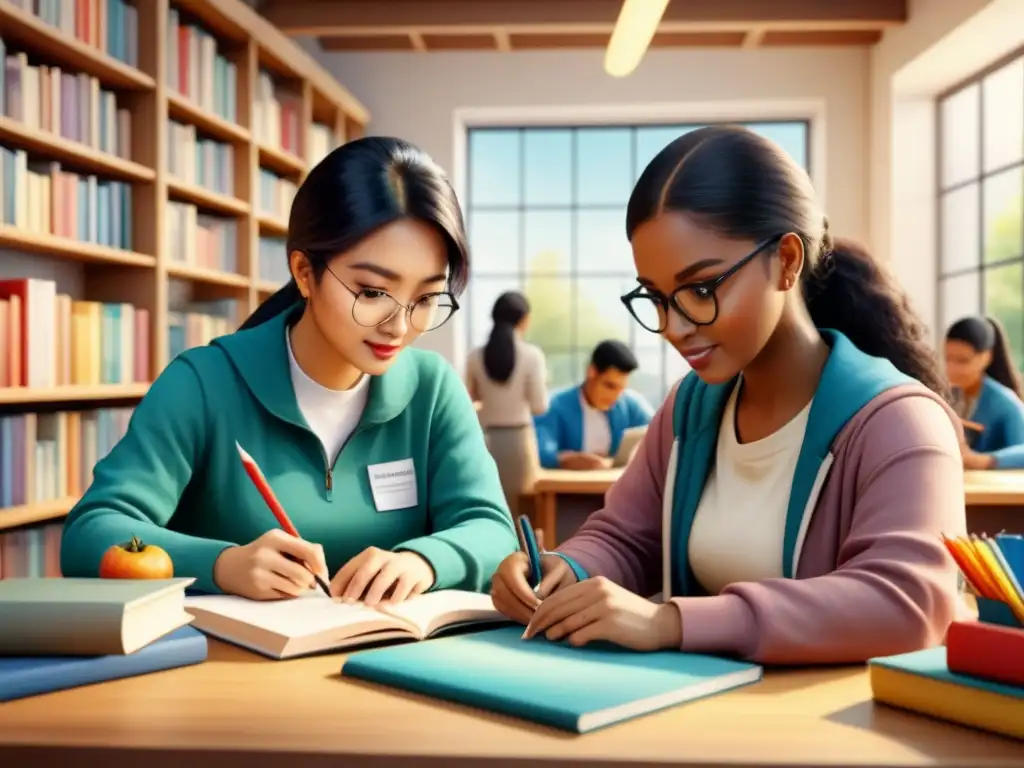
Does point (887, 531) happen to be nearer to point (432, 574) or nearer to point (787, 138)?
point (432, 574)

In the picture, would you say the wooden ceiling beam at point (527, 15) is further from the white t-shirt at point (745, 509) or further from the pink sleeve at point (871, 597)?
the pink sleeve at point (871, 597)

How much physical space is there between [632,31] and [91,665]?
10.4 feet

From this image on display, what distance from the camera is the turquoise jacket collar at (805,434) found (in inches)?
49.9

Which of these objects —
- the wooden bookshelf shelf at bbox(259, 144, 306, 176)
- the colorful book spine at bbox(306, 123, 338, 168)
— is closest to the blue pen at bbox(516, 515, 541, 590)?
the wooden bookshelf shelf at bbox(259, 144, 306, 176)

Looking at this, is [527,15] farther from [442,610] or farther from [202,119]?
[442,610]

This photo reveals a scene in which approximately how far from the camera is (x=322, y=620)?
1178mm

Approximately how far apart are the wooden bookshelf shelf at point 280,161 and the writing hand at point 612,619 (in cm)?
501

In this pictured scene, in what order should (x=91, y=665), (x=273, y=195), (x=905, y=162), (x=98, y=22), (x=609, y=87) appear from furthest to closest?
(x=609, y=87) → (x=905, y=162) → (x=273, y=195) → (x=98, y=22) → (x=91, y=665)

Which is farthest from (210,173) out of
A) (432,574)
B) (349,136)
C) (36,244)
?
(432,574)

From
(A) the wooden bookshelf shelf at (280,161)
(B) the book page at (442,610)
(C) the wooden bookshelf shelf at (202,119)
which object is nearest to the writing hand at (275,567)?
(B) the book page at (442,610)

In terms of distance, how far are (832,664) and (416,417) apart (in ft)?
2.68

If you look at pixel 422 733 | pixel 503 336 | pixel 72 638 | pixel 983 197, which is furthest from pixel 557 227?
pixel 422 733

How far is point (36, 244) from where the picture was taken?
3.60 metres

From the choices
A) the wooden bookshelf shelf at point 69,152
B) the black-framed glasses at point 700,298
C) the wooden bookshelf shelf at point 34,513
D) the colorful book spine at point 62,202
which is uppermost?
the wooden bookshelf shelf at point 69,152
